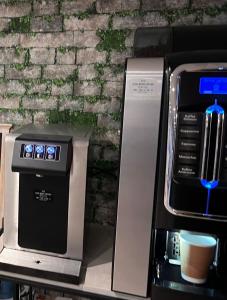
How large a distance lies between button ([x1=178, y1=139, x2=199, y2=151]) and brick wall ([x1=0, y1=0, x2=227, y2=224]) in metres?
0.60

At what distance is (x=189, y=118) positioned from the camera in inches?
28.3

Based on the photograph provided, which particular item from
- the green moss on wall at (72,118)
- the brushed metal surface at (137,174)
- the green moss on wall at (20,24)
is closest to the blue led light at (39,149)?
the brushed metal surface at (137,174)

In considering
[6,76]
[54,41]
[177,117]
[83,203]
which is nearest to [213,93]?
[177,117]

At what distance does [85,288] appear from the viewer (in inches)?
36.4

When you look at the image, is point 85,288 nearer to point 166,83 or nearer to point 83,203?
point 83,203

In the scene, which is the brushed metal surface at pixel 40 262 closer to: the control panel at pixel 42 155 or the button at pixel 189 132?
the control panel at pixel 42 155

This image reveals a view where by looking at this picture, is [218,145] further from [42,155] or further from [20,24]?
[20,24]

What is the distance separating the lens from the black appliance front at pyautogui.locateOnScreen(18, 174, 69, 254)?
37.9 inches

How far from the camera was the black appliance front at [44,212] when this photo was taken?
0.96 meters

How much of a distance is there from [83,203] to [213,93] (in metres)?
0.52

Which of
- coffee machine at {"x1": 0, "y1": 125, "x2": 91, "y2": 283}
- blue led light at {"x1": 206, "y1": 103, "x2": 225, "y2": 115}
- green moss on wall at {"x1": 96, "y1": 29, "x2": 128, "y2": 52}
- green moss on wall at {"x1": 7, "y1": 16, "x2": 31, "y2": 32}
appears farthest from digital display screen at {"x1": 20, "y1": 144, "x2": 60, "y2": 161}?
green moss on wall at {"x1": 7, "y1": 16, "x2": 31, "y2": 32}

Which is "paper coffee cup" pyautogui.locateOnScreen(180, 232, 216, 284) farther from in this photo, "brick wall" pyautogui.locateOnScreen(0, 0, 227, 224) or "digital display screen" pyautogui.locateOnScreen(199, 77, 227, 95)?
"brick wall" pyautogui.locateOnScreen(0, 0, 227, 224)

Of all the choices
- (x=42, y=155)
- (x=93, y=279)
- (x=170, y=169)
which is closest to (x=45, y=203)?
(x=42, y=155)

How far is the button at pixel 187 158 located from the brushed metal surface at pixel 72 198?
1.03ft
